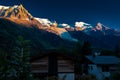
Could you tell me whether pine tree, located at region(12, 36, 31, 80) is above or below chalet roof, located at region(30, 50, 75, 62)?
below

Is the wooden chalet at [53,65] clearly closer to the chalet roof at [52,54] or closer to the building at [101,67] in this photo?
the chalet roof at [52,54]

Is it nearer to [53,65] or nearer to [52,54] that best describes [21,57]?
[53,65]

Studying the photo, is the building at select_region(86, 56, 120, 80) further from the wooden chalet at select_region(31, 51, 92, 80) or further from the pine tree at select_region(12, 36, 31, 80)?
the pine tree at select_region(12, 36, 31, 80)

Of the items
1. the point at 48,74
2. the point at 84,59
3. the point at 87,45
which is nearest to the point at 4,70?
the point at 48,74

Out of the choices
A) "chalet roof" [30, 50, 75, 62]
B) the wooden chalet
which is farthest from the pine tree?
"chalet roof" [30, 50, 75, 62]

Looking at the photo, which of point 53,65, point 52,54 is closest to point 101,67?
point 52,54

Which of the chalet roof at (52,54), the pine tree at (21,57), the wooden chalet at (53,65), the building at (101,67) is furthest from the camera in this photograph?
the building at (101,67)

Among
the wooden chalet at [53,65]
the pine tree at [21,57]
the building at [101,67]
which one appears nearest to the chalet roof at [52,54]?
the wooden chalet at [53,65]

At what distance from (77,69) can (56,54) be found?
76.2 ft

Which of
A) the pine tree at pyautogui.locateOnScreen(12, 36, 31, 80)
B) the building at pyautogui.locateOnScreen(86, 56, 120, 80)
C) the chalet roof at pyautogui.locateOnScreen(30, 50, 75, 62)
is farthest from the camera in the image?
the building at pyautogui.locateOnScreen(86, 56, 120, 80)

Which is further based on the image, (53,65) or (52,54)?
(52,54)

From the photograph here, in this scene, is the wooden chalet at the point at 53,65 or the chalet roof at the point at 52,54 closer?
the wooden chalet at the point at 53,65

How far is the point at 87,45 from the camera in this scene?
295 ft

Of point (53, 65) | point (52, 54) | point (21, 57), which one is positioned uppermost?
point (52, 54)
